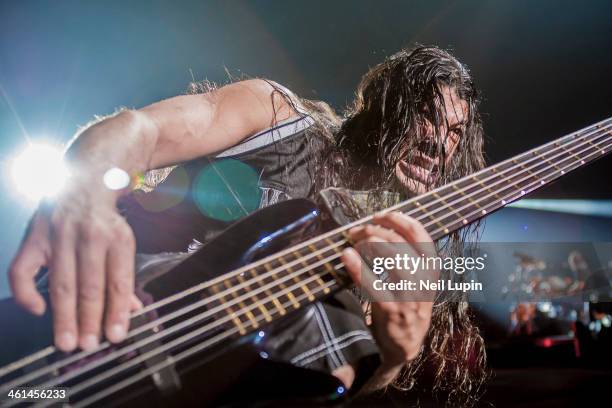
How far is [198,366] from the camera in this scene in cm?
59

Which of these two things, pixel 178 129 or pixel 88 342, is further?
pixel 178 129

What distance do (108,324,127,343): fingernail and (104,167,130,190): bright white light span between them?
0.26m

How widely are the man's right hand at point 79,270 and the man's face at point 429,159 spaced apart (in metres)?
1.07

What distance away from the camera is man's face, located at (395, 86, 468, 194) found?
147cm

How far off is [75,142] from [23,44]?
2.30 meters

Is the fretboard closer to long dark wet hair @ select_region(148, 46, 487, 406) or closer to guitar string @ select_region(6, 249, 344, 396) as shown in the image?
guitar string @ select_region(6, 249, 344, 396)

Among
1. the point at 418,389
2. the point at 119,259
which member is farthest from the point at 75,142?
the point at 418,389

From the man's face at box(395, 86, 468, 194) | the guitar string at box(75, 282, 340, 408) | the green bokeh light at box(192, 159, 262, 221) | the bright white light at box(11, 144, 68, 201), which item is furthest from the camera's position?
the bright white light at box(11, 144, 68, 201)

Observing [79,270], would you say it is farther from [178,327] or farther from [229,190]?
[229,190]

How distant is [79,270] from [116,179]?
0.63 feet

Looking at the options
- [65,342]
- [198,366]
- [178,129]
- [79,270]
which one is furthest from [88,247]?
[178,129]

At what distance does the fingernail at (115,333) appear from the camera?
569mm

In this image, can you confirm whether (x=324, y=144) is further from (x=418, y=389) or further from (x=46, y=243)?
(x=418, y=389)

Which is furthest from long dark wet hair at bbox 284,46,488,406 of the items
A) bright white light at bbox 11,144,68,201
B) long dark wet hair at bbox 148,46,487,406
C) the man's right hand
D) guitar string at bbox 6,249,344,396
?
bright white light at bbox 11,144,68,201
